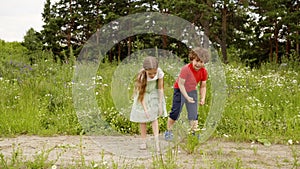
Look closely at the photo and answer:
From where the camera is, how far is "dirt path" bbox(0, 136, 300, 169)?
11.2 ft

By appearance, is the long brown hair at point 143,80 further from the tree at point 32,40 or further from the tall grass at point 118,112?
the tree at point 32,40

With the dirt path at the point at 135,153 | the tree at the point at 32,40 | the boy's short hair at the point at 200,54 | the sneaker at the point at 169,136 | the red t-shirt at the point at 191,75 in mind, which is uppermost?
the tree at the point at 32,40

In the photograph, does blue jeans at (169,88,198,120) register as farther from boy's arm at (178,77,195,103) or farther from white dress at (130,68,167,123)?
white dress at (130,68,167,123)

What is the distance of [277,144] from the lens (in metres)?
4.66

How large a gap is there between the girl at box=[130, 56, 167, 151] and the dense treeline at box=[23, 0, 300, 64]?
28.4ft

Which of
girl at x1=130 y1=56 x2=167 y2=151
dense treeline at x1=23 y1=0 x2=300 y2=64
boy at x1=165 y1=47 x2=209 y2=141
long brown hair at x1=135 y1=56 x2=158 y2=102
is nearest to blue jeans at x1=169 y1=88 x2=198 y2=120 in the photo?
boy at x1=165 y1=47 x2=209 y2=141

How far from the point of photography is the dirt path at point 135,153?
11.2ft

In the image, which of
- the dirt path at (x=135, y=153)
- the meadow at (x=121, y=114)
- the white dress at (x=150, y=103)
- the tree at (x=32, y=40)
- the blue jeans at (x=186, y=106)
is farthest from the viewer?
the tree at (x=32, y=40)

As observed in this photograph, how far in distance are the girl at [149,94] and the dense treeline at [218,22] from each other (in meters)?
8.66

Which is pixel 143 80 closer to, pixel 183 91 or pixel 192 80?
pixel 183 91

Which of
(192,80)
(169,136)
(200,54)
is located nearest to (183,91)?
(192,80)

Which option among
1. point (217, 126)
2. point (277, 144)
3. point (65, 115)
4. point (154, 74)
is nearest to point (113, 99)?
point (65, 115)

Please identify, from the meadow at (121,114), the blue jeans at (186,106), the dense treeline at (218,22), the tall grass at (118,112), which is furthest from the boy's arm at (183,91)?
the dense treeline at (218,22)

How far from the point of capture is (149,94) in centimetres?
409
